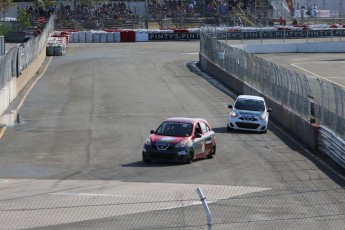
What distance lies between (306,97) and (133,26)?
6540cm

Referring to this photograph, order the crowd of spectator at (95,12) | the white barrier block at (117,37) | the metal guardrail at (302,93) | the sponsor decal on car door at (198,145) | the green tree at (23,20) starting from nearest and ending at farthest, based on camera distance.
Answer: the sponsor decal on car door at (198,145), the metal guardrail at (302,93), the white barrier block at (117,37), the green tree at (23,20), the crowd of spectator at (95,12)

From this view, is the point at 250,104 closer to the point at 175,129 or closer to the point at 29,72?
the point at 175,129

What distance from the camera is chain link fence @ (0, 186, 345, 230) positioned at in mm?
14859

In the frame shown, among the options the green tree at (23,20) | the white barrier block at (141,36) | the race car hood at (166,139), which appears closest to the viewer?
the race car hood at (166,139)

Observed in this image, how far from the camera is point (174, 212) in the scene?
16.1 m

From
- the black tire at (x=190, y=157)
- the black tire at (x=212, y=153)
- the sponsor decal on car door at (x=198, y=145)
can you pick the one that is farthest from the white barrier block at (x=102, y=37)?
the black tire at (x=190, y=157)

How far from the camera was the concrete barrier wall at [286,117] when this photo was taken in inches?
1177

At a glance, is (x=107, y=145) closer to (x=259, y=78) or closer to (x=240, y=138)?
(x=240, y=138)

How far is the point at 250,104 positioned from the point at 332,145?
8552 mm

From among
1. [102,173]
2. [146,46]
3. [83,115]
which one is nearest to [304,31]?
[146,46]

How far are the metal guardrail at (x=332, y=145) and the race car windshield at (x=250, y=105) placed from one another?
633 cm

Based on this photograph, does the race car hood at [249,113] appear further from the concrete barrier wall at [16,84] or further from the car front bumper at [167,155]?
the concrete barrier wall at [16,84]

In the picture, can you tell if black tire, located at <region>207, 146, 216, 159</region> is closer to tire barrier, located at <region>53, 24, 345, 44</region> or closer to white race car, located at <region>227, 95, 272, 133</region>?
white race car, located at <region>227, 95, 272, 133</region>

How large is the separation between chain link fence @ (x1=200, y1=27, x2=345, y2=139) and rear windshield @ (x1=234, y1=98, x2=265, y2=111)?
1.14 metres
